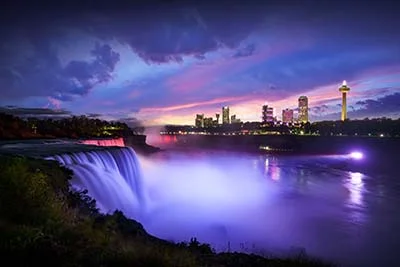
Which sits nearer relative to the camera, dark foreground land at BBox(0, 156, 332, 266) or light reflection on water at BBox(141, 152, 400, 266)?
dark foreground land at BBox(0, 156, 332, 266)

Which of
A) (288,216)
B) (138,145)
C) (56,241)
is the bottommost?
(288,216)

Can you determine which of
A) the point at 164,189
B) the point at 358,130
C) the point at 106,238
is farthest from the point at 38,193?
the point at 358,130

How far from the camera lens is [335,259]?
688 inches

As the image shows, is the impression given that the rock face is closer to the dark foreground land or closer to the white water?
the white water

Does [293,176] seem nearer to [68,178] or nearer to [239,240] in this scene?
[239,240]

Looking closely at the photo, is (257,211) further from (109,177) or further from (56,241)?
(56,241)

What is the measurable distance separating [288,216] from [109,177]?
1415cm

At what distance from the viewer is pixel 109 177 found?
20.7 m

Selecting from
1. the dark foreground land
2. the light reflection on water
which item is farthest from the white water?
the dark foreground land

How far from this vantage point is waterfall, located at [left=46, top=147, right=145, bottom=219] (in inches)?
703

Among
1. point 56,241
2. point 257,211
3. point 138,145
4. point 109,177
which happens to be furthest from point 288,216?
point 138,145

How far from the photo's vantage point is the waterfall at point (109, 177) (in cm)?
1786

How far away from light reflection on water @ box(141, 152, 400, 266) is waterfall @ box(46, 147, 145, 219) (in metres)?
1.91

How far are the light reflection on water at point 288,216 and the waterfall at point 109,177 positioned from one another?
191 centimetres
